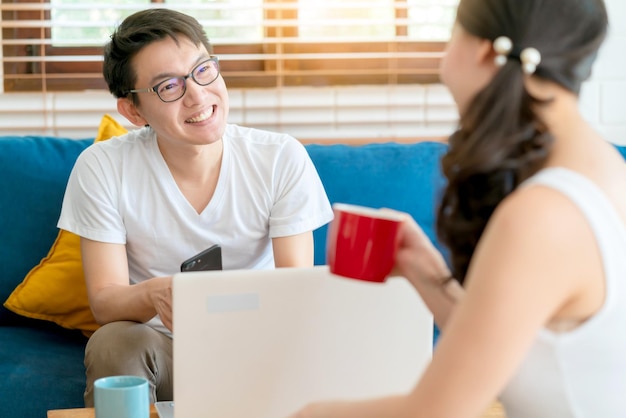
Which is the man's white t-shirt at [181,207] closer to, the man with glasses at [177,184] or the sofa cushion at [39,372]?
the man with glasses at [177,184]

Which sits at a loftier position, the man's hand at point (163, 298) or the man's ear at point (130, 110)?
the man's ear at point (130, 110)

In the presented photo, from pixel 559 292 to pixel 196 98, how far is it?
1186mm

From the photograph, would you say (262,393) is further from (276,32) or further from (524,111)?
(276,32)

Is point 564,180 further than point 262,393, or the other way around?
point 262,393

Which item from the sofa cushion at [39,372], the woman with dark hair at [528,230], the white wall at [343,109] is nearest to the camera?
the woman with dark hair at [528,230]

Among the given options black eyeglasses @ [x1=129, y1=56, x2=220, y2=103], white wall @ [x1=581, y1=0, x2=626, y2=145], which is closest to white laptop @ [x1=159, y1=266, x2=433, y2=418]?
black eyeglasses @ [x1=129, y1=56, x2=220, y2=103]

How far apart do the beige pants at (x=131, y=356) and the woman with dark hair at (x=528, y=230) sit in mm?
745

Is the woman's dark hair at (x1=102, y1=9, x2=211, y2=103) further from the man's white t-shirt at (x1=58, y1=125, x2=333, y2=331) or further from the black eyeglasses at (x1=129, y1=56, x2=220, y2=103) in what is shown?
the man's white t-shirt at (x1=58, y1=125, x2=333, y2=331)

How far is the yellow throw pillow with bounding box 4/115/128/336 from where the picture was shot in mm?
2141

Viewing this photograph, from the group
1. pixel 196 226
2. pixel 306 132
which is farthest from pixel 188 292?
pixel 306 132

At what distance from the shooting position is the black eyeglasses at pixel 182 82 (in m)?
1.93

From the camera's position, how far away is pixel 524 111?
0.97 m

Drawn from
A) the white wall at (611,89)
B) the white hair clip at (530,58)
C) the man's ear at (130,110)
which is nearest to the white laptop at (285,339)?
the white hair clip at (530,58)

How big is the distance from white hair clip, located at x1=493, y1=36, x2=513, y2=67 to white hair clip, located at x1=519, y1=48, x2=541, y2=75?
0.05 feet
